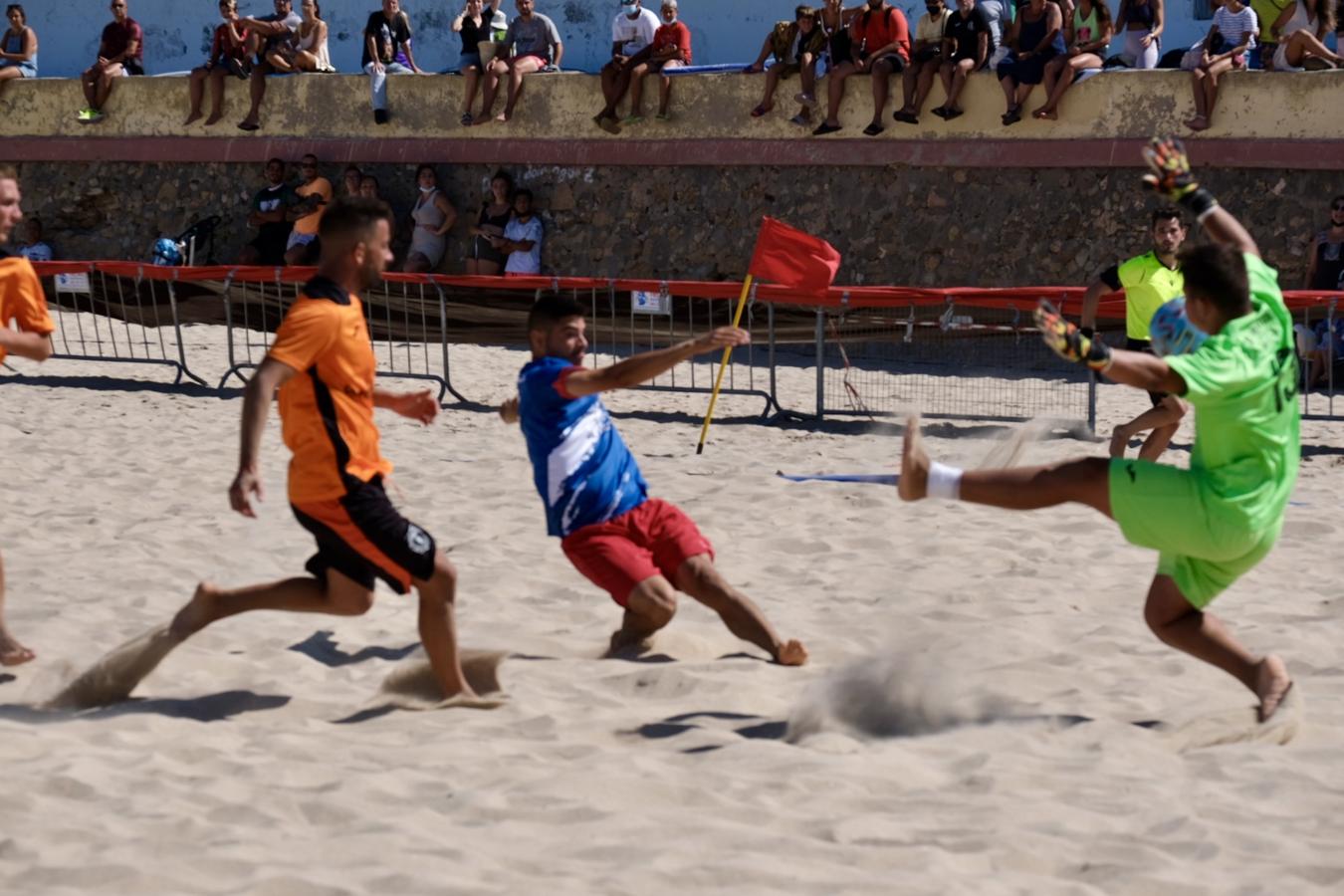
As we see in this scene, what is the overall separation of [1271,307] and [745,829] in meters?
2.17

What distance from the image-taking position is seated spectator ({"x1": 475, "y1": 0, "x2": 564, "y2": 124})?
60.6 feet

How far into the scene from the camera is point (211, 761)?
4.86 meters

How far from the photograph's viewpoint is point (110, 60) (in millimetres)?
21078

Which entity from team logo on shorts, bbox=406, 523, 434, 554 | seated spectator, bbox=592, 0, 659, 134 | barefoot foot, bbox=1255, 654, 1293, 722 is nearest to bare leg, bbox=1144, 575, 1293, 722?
barefoot foot, bbox=1255, 654, 1293, 722

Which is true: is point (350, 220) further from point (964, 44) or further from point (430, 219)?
point (430, 219)

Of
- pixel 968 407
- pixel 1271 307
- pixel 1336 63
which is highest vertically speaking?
pixel 1336 63

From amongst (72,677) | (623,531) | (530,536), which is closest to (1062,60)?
(530,536)

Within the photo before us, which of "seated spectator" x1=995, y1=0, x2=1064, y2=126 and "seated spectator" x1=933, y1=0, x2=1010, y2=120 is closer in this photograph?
"seated spectator" x1=995, y1=0, x2=1064, y2=126

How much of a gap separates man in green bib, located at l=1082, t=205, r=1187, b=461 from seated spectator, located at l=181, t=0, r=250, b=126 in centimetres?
1271

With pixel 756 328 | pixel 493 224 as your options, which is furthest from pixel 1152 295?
pixel 493 224

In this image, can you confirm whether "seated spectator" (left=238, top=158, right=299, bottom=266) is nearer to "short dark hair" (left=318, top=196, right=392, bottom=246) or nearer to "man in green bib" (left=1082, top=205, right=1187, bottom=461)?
"man in green bib" (left=1082, top=205, right=1187, bottom=461)

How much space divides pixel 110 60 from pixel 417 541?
17637mm

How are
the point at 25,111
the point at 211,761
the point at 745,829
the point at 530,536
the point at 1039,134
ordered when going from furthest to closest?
the point at 25,111 → the point at 1039,134 → the point at 530,536 → the point at 211,761 → the point at 745,829

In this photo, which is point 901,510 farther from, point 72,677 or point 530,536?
point 72,677
